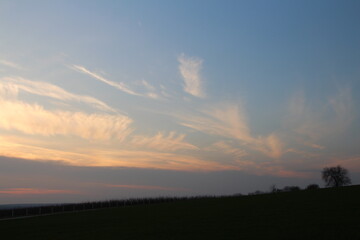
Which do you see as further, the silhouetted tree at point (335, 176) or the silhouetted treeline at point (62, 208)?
the silhouetted tree at point (335, 176)

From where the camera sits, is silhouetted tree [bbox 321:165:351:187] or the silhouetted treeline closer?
the silhouetted treeline

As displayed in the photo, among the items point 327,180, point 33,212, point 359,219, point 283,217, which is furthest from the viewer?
point 327,180

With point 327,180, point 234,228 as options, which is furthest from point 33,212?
point 327,180

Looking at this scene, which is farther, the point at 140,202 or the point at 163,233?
the point at 140,202

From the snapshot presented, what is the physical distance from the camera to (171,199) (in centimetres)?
9244

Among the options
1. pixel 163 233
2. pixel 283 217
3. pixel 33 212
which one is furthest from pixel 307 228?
pixel 33 212

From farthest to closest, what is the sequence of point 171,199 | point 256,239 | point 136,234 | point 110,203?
1. point 171,199
2. point 110,203
3. point 136,234
4. point 256,239

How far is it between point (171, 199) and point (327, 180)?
200ft

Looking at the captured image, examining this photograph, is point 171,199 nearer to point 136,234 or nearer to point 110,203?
point 110,203

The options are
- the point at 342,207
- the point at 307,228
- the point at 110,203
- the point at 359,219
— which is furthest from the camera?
the point at 110,203

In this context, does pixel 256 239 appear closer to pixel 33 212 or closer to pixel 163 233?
pixel 163 233

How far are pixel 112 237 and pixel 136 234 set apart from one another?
6.29 ft

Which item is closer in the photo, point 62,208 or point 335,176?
point 62,208

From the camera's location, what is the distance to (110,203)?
8400 centimetres
